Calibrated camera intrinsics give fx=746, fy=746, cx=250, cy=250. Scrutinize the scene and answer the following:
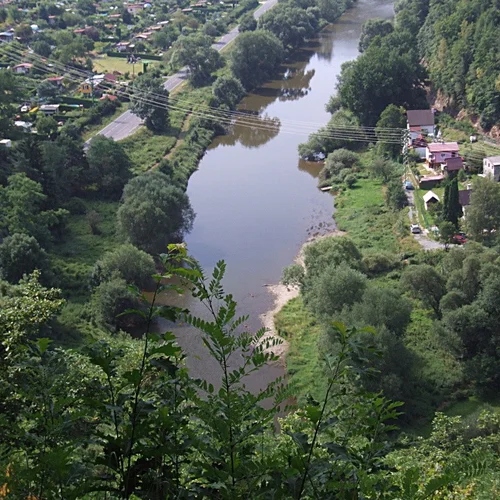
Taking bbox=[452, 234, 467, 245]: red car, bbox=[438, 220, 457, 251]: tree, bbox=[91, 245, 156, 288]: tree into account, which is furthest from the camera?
bbox=[452, 234, 467, 245]: red car

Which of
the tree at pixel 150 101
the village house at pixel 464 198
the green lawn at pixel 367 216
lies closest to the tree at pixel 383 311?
the green lawn at pixel 367 216

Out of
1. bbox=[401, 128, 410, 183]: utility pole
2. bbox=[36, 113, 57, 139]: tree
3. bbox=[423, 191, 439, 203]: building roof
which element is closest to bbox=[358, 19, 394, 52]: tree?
bbox=[401, 128, 410, 183]: utility pole

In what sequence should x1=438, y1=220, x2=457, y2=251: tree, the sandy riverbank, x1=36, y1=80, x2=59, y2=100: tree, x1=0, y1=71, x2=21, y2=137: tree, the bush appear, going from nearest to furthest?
the sandy riverbank < x1=438, y1=220, x2=457, y2=251: tree < the bush < x1=0, y1=71, x2=21, y2=137: tree < x1=36, y1=80, x2=59, y2=100: tree

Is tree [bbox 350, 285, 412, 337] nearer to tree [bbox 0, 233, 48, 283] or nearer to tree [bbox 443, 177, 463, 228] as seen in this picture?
tree [bbox 443, 177, 463, 228]

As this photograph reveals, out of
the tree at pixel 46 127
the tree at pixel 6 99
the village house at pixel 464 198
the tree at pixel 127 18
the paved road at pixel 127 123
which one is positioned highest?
the tree at pixel 6 99

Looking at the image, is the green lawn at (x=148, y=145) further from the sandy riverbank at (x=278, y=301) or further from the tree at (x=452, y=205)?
the tree at (x=452, y=205)
